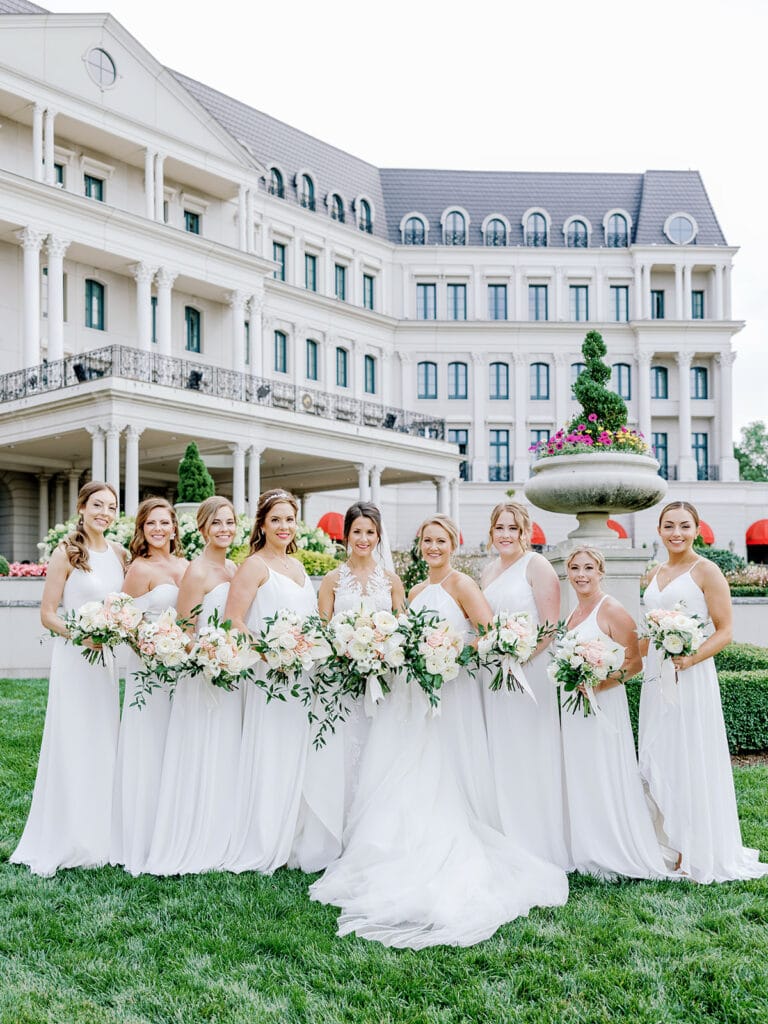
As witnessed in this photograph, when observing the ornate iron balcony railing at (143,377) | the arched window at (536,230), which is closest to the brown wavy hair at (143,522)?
the ornate iron balcony railing at (143,377)

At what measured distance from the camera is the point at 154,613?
258 inches

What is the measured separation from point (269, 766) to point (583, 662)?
2.12 metres

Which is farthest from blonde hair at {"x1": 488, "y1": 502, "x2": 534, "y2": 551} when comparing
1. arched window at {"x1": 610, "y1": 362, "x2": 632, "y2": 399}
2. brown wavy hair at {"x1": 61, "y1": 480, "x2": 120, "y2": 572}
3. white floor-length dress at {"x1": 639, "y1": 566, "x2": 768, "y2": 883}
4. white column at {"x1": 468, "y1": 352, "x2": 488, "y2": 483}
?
arched window at {"x1": 610, "y1": 362, "x2": 632, "y2": 399}

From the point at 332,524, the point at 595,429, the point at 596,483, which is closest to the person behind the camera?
the point at 596,483

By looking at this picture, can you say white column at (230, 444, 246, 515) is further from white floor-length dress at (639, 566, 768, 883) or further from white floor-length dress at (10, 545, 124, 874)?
white floor-length dress at (639, 566, 768, 883)

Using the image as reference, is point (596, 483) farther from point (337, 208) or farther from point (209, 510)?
point (337, 208)

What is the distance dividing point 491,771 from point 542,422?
151 ft

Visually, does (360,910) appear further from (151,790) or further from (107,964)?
(151,790)

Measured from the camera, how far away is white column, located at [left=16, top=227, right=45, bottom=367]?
97.2ft

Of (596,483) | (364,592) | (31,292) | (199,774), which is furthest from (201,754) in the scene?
(31,292)

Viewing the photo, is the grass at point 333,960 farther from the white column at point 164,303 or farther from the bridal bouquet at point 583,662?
the white column at point 164,303

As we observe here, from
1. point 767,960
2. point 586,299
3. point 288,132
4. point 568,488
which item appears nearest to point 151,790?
point 767,960

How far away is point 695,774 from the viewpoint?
6.04 m

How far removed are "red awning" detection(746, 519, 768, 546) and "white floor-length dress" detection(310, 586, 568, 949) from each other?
→ 1797 inches
